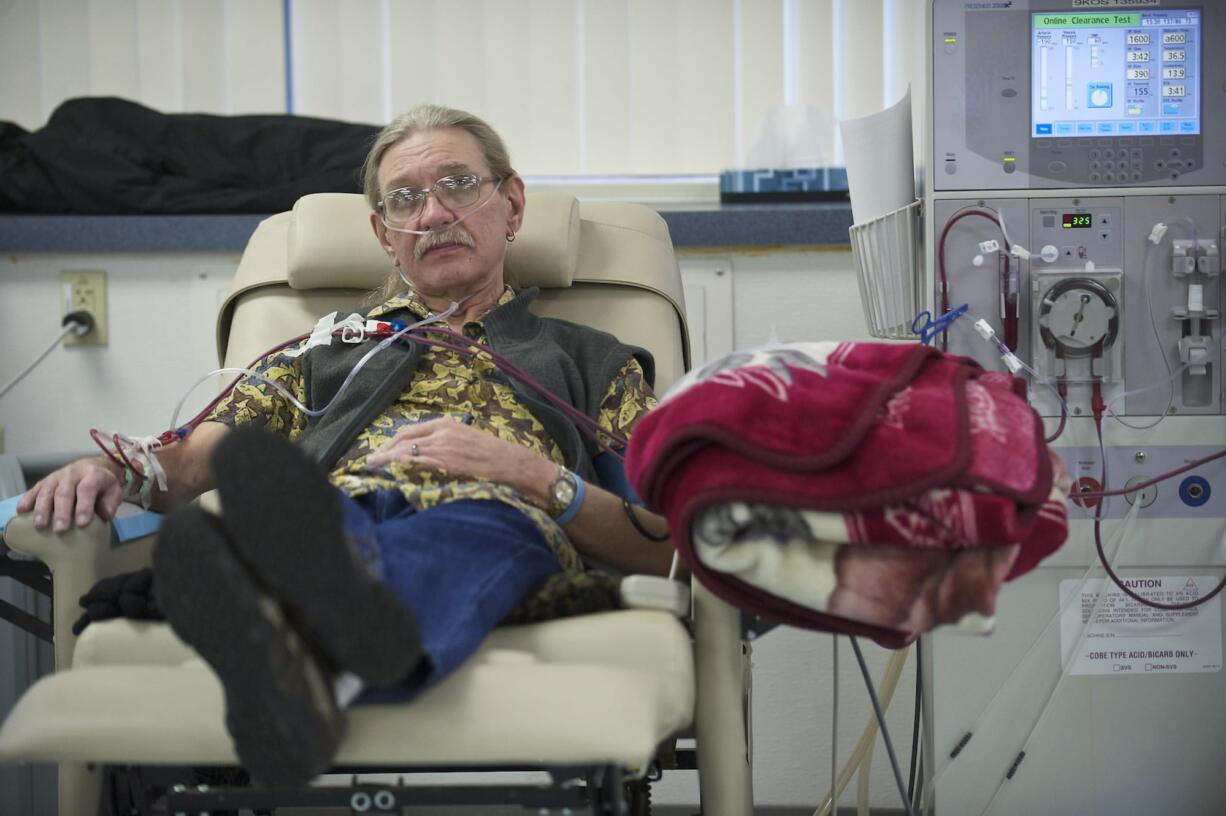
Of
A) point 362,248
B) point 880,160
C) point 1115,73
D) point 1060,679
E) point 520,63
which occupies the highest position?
point 520,63

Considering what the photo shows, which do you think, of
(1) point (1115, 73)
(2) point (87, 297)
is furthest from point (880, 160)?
(2) point (87, 297)

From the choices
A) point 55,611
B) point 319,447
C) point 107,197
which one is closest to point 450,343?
point 319,447

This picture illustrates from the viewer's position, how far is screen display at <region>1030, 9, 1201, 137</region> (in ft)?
6.31

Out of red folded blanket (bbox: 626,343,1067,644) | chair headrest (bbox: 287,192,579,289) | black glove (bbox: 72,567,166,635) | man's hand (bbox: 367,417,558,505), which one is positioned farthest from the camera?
chair headrest (bbox: 287,192,579,289)

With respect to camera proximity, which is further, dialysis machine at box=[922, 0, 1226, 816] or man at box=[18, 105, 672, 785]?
dialysis machine at box=[922, 0, 1226, 816]

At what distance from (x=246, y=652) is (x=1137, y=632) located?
1426 mm

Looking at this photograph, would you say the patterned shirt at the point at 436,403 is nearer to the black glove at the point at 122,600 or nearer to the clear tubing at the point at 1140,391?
the black glove at the point at 122,600

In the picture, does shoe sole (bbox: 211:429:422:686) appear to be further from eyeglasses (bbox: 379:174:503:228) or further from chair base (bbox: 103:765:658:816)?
eyeglasses (bbox: 379:174:503:228)

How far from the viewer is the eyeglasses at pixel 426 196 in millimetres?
1938

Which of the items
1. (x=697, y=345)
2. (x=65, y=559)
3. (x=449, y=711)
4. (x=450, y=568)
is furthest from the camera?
(x=697, y=345)

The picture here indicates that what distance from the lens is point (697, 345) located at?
256 cm

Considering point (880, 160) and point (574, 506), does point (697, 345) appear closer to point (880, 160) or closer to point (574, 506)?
point (880, 160)

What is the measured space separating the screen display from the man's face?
33.3 inches

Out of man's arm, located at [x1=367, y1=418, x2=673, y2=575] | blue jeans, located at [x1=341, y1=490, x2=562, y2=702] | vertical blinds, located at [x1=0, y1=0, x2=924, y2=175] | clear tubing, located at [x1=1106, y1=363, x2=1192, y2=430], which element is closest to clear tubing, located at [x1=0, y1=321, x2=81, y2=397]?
vertical blinds, located at [x1=0, y1=0, x2=924, y2=175]
